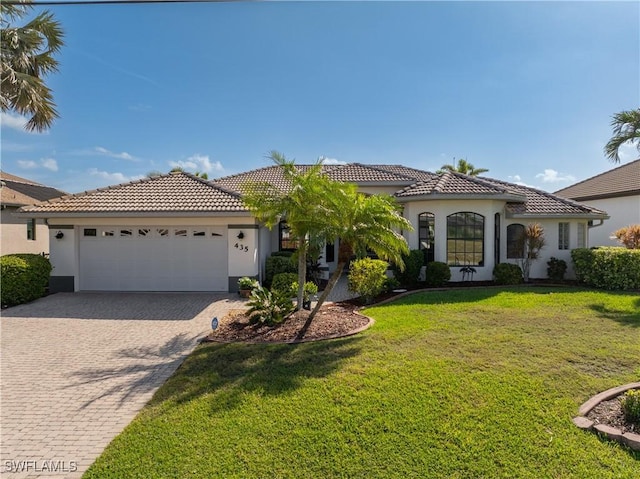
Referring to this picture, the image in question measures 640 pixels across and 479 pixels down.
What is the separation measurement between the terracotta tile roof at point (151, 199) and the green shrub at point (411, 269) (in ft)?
23.2

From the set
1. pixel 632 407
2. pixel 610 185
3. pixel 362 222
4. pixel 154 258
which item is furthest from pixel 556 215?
pixel 154 258

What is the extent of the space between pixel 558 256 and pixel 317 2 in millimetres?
15075

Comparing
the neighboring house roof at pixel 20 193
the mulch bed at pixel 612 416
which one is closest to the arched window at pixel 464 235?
the mulch bed at pixel 612 416

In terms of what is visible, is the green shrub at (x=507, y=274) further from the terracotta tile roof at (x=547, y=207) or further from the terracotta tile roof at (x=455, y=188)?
the terracotta tile roof at (x=455, y=188)

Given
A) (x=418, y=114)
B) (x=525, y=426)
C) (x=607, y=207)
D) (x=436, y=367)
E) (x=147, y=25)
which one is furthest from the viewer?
(x=607, y=207)

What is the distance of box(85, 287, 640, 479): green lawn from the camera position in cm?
373

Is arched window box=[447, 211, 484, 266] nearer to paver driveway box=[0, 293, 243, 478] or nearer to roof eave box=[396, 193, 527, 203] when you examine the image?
roof eave box=[396, 193, 527, 203]

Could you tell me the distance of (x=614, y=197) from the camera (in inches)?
878

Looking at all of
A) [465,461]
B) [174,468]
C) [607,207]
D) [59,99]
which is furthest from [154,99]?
[607,207]

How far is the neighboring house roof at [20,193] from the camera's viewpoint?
18.7 metres

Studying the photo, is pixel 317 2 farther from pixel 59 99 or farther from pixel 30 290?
pixel 30 290

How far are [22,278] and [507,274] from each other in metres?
18.7

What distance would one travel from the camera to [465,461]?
375 cm

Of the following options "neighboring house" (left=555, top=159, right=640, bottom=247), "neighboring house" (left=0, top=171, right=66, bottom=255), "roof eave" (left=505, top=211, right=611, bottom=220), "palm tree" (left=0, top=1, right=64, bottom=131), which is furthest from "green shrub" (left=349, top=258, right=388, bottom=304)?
"neighboring house" (left=555, top=159, right=640, bottom=247)
